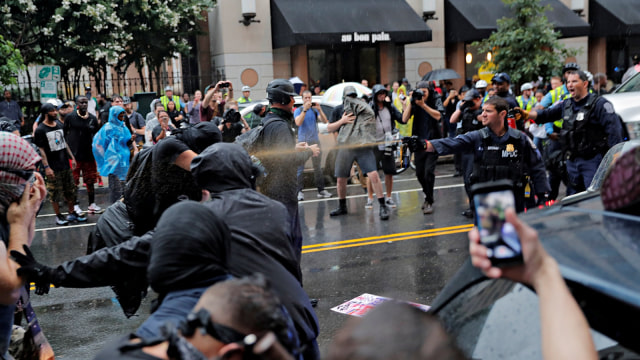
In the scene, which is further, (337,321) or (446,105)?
(446,105)

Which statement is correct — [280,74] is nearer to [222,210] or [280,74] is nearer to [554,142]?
[554,142]

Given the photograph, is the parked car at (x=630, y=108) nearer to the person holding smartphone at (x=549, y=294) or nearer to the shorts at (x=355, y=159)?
the shorts at (x=355, y=159)

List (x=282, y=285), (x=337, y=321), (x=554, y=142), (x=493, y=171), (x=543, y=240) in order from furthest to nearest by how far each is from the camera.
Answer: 1. (x=554, y=142)
2. (x=493, y=171)
3. (x=337, y=321)
4. (x=282, y=285)
5. (x=543, y=240)

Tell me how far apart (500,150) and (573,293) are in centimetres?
482

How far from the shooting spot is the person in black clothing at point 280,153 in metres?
5.93

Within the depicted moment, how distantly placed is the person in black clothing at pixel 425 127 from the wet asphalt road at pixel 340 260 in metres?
0.42

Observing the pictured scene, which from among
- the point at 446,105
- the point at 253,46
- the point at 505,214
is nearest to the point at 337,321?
the point at 505,214

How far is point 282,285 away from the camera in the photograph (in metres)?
2.98

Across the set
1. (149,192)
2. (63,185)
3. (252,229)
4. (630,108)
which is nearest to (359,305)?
(149,192)

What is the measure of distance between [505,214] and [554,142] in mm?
8546

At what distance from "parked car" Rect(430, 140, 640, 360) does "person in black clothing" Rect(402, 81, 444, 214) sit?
713 centimetres

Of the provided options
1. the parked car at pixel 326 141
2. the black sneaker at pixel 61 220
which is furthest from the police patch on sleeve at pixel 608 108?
the black sneaker at pixel 61 220

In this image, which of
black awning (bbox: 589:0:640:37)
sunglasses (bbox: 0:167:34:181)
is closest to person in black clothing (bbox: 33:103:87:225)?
sunglasses (bbox: 0:167:34:181)

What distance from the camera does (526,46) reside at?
1867 cm
